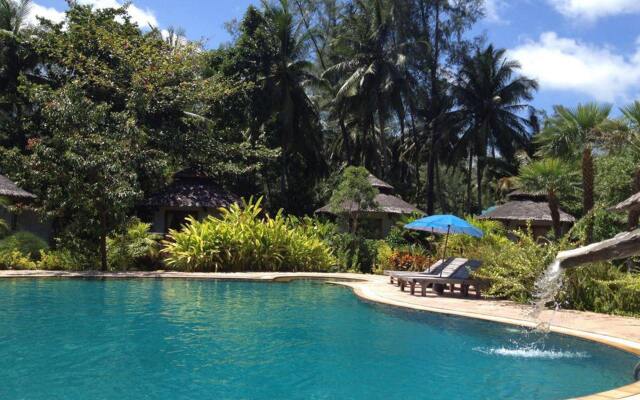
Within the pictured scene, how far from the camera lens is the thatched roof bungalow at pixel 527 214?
25125mm

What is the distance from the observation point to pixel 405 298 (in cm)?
1290

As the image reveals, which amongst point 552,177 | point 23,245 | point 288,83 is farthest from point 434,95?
point 23,245

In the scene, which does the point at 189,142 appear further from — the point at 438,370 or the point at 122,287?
the point at 438,370

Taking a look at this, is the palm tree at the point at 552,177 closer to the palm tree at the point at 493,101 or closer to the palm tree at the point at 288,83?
the palm tree at the point at 288,83

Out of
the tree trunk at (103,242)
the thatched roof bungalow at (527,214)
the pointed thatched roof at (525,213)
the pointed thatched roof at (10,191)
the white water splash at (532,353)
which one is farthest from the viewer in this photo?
the thatched roof bungalow at (527,214)

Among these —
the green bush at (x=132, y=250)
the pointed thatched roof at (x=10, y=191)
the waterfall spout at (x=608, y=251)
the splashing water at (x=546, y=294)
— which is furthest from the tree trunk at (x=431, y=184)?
the waterfall spout at (x=608, y=251)

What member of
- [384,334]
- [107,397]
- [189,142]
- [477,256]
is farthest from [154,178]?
[107,397]

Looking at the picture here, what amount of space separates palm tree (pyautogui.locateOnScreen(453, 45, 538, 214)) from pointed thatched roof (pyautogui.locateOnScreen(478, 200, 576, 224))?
426 inches

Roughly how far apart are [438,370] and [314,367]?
1594mm

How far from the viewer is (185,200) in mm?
24438

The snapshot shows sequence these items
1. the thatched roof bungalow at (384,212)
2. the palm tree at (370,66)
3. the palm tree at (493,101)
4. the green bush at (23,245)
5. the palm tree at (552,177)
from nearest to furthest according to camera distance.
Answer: the palm tree at (552,177)
the green bush at (23,245)
the thatched roof bungalow at (384,212)
the palm tree at (370,66)
the palm tree at (493,101)

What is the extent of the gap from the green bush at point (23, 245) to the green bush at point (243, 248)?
4194mm

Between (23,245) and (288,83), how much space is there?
17363 millimetres

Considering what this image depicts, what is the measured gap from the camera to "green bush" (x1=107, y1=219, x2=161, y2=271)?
746 inches
